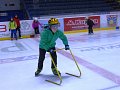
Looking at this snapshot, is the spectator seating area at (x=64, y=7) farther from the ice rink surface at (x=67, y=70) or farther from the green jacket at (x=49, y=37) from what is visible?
the green jacket at (x=49, y=37)

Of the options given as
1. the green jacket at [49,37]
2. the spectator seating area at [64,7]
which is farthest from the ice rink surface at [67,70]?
the spectator seating area at [64,7]

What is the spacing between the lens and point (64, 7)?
A: 787 inches

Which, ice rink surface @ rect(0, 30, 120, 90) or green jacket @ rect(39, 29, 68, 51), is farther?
green jacket @ rect(39, 29, 68, 51)

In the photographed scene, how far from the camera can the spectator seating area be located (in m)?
19.2

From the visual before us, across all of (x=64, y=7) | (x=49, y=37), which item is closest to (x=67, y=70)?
(x=49, y=37)

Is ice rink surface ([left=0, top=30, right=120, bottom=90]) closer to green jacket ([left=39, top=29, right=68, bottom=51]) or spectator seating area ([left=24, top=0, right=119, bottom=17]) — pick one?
green jacket ([left=39, top=29, right=68, bottom=51])

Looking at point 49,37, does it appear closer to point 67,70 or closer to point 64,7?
point 67,70

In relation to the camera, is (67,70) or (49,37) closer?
(49,37)

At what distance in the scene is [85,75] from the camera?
19.7 ft

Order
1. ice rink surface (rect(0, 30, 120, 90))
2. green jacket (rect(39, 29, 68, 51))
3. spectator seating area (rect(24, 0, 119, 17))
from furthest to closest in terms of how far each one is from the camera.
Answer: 1. spectator seating area (rect(24, 0, 119, 17))
2. green jacket (rect(39, 29, 68, 51))
3. ice rink surface (rect(0, 30, 120, 90))

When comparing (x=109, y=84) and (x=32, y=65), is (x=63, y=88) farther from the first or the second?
(x=32, y=65)

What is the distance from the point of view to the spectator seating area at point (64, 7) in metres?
19.2

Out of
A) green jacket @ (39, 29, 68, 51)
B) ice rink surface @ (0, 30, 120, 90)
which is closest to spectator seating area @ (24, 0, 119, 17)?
ice rink surface @ (0, 30, 120, 90)

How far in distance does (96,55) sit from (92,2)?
527 inches
